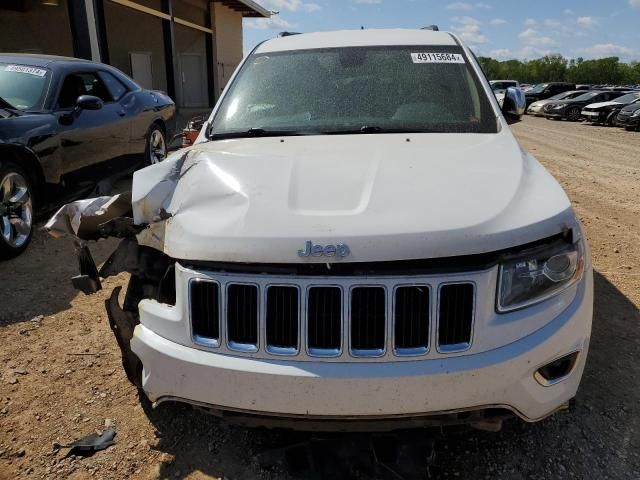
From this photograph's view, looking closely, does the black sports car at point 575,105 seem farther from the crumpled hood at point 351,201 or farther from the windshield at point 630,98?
the crumpled hood at point 351,201

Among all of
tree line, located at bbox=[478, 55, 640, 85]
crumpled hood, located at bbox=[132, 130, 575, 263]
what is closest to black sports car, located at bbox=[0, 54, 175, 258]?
crumpled hood, located at bbox=[132, 130, 575, 263]

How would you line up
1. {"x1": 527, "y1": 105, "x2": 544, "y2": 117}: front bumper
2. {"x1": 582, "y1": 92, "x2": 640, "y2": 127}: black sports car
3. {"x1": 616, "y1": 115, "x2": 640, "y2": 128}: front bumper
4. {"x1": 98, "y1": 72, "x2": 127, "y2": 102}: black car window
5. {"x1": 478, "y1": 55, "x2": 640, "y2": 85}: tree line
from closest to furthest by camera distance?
{"x1": 98, "y1": 72, "x2": 127, "y2": 102}: black car window < {"x1": 616, "y1": 115, "x2": 640, "y2": 128}: front bumper < {"x1": 582, "y1": 92, "x2": 640, "y2": 127}: black sports car < {"x1": 527, "y1": 105, "x2": 544, "y2": 117}: front bumper < {"x1": 478, "y1": 55, "x2": 640, "y2": 85}: tree line

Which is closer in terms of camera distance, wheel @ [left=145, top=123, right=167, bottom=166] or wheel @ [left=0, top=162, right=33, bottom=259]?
wheel @ [left=0, top=162, right=33, bottom=259]

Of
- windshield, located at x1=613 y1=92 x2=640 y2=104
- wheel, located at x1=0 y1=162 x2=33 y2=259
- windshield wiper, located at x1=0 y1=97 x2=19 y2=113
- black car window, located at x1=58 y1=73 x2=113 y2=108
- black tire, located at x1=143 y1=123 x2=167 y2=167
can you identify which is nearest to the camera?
wheel, located at x1=0 y1=162 x2=33 y2=259

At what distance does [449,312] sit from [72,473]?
1719 mm

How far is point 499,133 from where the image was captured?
2900 millimetres

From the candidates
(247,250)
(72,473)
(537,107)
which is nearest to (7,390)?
(72,473)

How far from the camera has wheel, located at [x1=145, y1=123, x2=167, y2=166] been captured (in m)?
7.36

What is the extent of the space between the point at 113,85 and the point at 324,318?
6063 millimetres

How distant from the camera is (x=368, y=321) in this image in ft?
5.88

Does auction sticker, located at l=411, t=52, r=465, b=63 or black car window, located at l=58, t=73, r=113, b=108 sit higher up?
auction sticker, located at l=411, t=52, r=465, b=63

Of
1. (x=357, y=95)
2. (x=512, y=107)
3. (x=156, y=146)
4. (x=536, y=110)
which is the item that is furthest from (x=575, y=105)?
(x=357, y=95)

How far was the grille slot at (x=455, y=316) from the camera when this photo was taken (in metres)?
1.78

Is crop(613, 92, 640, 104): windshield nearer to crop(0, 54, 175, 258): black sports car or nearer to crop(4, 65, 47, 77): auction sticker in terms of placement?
crop(0, 54, 175, 258): black sports car
